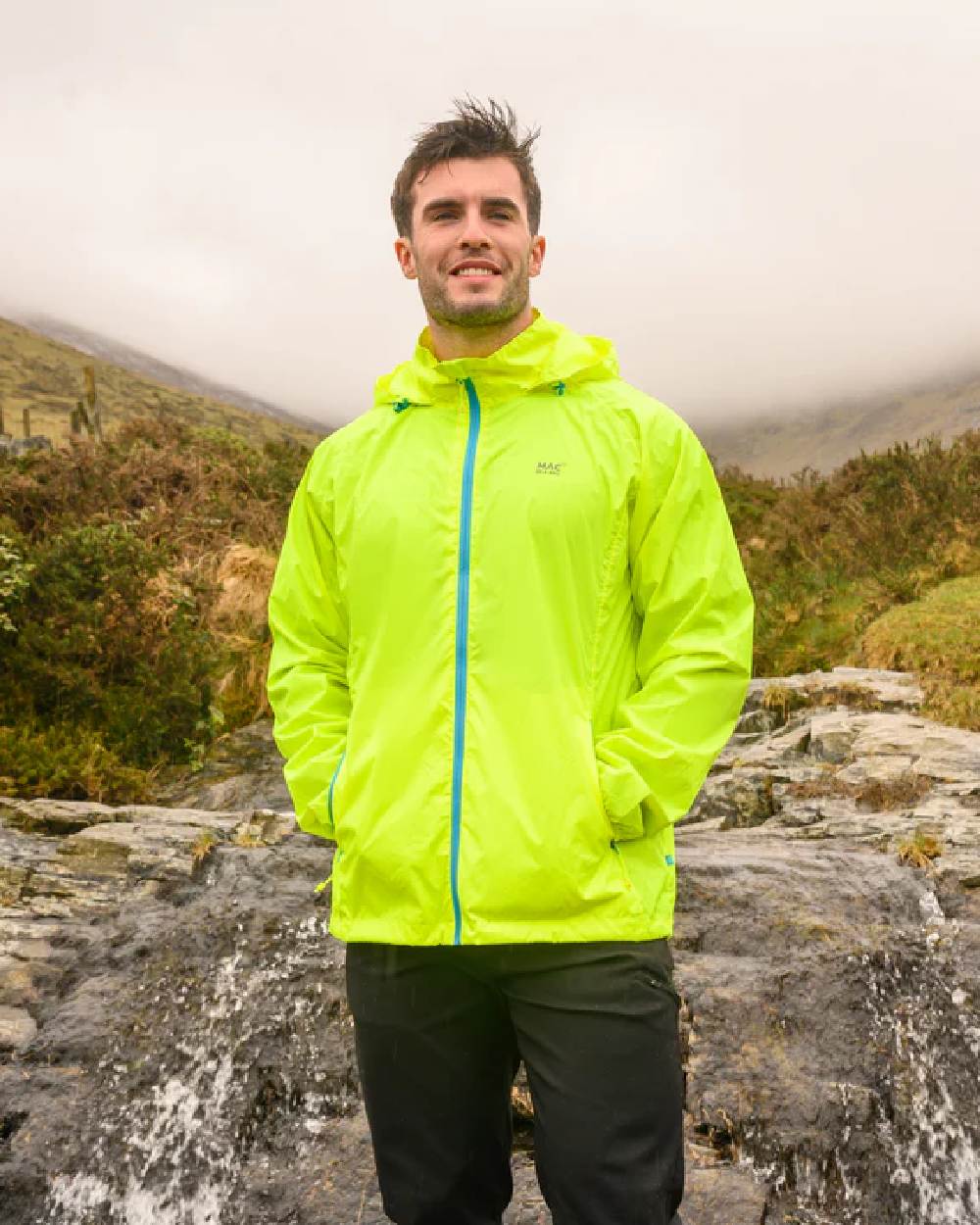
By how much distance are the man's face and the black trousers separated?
1792 mm

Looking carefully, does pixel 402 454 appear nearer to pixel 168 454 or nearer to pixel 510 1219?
pixel 510 1219

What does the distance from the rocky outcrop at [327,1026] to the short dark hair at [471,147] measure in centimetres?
391

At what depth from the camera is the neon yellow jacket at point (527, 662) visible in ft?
7.87

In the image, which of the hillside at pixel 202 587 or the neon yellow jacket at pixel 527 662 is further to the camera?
the hillside at pixel 202 587

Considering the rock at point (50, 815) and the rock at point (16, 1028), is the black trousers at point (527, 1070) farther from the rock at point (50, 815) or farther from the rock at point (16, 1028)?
the rock at point (50, 815)

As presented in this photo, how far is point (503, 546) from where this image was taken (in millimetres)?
2553

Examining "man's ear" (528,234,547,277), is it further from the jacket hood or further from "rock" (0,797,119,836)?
"rock" (0,797,119,836)

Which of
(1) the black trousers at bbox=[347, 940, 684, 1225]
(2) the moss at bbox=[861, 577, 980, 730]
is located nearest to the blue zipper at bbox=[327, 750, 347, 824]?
(1) the black trousers at bbox=[347, 940, 684, 1225]

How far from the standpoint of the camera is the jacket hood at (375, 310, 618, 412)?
8.97 ft

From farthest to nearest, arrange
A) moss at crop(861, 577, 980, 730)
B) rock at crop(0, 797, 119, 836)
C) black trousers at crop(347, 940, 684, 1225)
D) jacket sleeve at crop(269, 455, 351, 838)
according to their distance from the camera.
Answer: moss at crop(861, 577, 980, 730), rock at crop(0, 797, 119, 836), jacket sleeve at crop(269, 455, 351, 838), black trousers at crop(347, 940, 684, 1225)

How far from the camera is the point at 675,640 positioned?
8.28ft

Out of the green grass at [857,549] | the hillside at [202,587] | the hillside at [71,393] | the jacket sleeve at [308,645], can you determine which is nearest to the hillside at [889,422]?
the hillside at [71,393]

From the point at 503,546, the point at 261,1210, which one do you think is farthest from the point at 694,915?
the point at 503,546

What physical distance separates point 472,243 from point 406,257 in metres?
0.42
